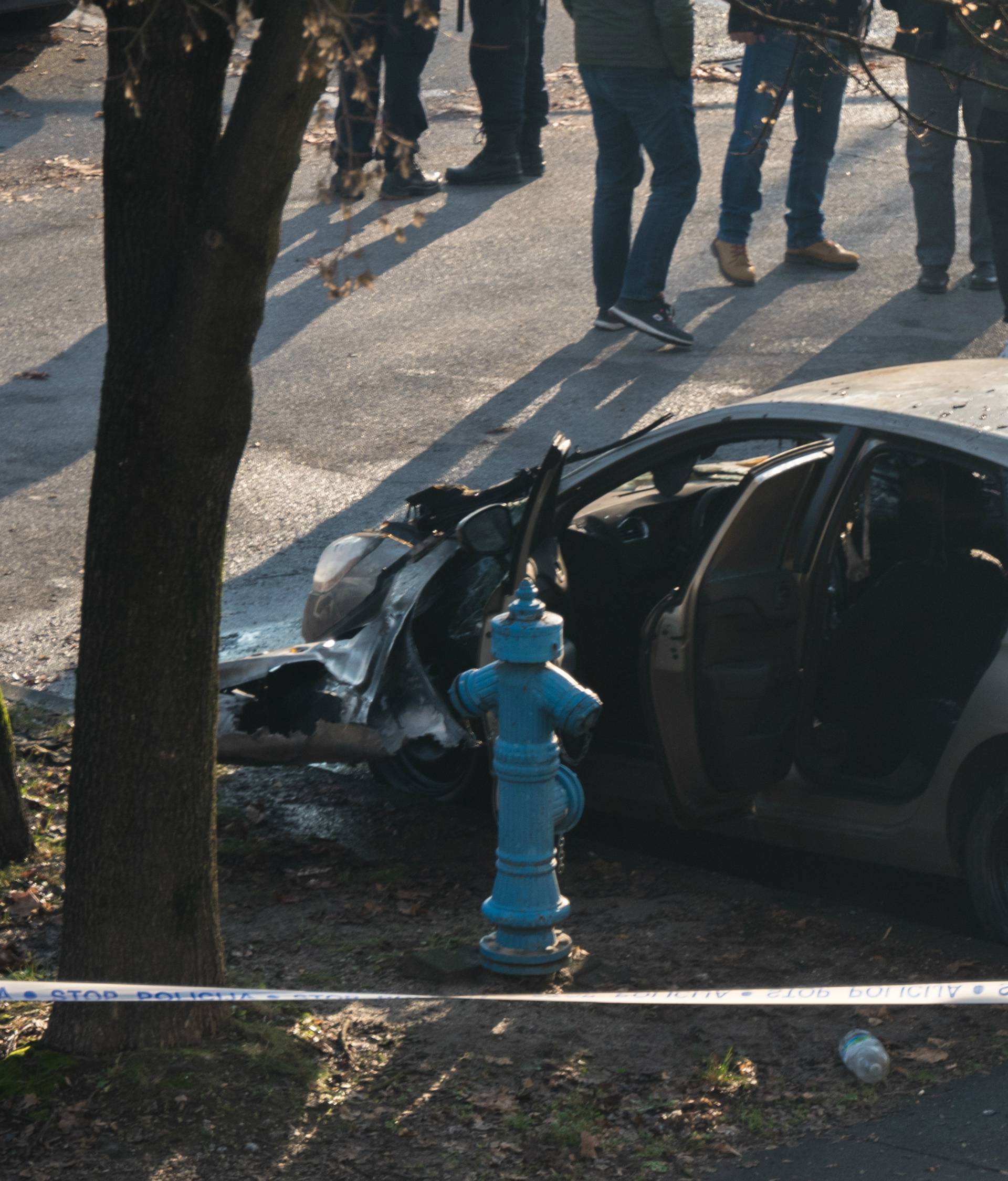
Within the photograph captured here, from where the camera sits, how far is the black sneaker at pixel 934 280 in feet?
38.9

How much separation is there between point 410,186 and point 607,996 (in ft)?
35.7

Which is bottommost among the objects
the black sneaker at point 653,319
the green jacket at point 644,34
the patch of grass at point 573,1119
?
the patch of grass at point 573,1119

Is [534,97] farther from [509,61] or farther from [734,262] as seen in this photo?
[734,262]

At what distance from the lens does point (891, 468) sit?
545 centimetres

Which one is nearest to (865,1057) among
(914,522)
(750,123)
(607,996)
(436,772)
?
(607,996)

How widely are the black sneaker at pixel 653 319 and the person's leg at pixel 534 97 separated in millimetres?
3542

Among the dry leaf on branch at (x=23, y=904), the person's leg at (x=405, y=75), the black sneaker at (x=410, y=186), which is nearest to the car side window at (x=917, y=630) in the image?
the dry leaf on branch at (x=23, y=904)

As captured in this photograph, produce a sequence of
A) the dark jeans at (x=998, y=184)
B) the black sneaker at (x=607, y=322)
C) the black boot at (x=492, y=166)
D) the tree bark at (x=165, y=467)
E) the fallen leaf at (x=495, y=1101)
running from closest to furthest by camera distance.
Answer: the tree bark at (x=165, y=467) → the fallen leaf at (x=495, y=1101) → the dark jeans at (x=998, y=184) → the black sneaker at (x=607, y=322) → the black boot at (x=492, y=166)

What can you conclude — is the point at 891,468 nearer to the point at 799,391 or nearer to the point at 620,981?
the point at 799,391

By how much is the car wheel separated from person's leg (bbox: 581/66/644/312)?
5.52m

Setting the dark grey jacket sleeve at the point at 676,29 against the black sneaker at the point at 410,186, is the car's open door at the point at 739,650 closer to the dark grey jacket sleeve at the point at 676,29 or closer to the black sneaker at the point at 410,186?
the dark grey jacket sleeve at the point at 676,29

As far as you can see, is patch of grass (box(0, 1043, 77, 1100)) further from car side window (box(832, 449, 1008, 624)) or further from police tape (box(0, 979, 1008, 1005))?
car side window (box(832, 449, 1008, 624))

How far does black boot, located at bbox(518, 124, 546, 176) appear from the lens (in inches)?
583

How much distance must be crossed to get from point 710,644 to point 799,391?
3.07 feet
